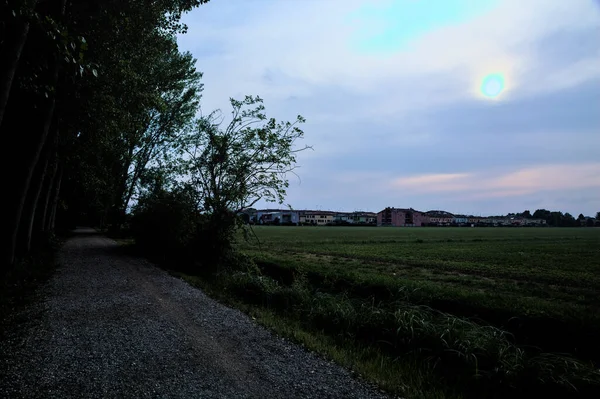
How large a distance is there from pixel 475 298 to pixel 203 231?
34.4ft

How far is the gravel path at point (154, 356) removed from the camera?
424 cm

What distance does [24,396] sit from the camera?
3889mm

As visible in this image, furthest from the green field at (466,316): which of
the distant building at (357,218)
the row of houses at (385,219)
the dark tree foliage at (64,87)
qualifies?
the distant building at (357,218)

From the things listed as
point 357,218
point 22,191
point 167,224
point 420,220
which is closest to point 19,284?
point 22,191

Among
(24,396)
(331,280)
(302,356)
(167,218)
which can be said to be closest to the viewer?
(24,396)

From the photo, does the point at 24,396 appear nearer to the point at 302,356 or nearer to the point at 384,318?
the point at 302,356

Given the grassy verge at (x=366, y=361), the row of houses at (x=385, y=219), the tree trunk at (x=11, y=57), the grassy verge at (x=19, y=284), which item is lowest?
the grassy verge at (x=366, y=361)

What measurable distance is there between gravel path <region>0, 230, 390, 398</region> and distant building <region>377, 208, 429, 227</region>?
174113 mm

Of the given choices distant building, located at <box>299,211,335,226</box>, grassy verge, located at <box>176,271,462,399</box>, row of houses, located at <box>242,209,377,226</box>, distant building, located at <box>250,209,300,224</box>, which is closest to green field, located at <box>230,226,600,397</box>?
grassy verge, located at <box>176,271,462,399</box>

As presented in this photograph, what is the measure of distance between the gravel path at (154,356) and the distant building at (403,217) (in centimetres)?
17411

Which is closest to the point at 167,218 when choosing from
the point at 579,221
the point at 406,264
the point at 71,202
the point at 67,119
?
the point at 67,119

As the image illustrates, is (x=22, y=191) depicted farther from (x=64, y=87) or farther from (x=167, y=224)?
(x=167, y=224)

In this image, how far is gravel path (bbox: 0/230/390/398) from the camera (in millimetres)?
4242

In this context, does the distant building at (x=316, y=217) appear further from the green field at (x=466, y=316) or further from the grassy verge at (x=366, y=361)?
the grassy verge at (x=366, y=361)
